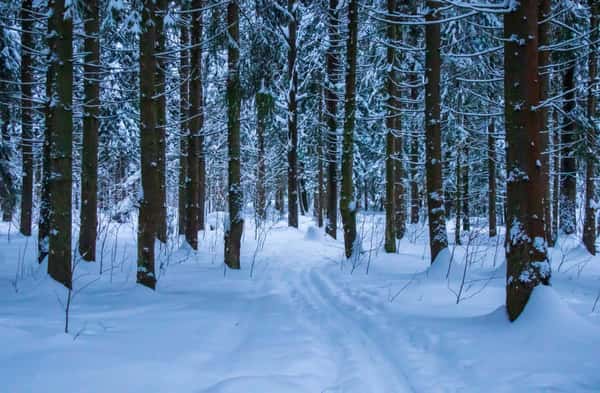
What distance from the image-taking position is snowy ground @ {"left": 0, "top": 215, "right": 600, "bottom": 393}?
3221 millimetres

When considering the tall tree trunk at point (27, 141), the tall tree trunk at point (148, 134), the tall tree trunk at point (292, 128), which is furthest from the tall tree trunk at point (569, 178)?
the tall tree trunk at point (27, 141)

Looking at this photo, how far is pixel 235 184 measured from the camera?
8609 mm

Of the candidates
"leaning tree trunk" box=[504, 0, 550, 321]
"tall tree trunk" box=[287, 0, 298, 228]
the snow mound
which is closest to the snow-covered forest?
"leaning tree trunk" box=[504, 0, 550, 321]

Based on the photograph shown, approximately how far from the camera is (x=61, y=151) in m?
6.13

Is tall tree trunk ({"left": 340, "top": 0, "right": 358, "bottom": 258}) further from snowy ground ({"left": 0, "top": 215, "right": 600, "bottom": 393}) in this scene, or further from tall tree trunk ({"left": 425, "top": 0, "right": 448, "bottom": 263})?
snowy ground ({"left": 0, "top": 215, "right": 600, "bottom": 393})

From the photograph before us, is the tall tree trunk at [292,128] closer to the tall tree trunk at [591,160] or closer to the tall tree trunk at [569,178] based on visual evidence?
the tall tree trunk at [569,178]

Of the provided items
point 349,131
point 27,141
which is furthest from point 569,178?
point 27,141

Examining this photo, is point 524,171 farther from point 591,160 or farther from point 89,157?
point 591,160

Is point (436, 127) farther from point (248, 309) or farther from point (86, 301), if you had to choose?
point (86, 301)

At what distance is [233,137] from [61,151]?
335cm

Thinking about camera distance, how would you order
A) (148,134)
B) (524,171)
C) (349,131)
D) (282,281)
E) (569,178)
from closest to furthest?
(524,171) < (148,134) < (282,281) < (349,131) < (569,178)

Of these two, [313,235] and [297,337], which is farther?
[313,235]

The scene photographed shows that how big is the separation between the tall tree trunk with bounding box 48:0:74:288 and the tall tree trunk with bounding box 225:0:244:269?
9.57 ft

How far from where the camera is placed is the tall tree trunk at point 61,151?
6.11 meters
